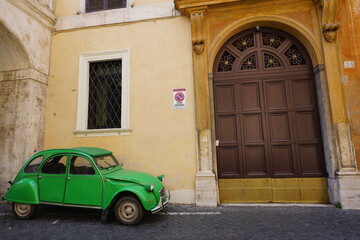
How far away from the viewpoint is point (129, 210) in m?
4.19

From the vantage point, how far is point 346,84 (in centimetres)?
531

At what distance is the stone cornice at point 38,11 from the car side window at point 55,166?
4.42m

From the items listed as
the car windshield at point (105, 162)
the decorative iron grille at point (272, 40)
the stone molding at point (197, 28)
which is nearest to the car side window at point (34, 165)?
the car windshield at point (105, 162)

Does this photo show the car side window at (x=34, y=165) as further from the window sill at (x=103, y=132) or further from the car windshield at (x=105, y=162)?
the window sill at (x=103, y=132)

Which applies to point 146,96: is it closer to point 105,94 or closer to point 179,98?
point 179,98

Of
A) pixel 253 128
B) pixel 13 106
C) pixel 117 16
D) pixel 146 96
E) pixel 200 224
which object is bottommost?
pixel 200 224

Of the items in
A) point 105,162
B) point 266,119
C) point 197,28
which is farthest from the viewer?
point 197,28

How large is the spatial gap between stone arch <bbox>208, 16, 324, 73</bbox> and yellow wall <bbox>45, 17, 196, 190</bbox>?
75cm

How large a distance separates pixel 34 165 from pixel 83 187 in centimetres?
122

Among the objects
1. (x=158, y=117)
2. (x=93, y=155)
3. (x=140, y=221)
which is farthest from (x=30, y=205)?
(x=158, y=117)

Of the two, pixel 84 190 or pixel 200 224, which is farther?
pixel 84 190

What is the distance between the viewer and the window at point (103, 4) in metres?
6.89

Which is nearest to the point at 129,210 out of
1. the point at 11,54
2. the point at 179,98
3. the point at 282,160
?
the point at 179,98

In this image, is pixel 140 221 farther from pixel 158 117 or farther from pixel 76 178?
pixel 158 117
